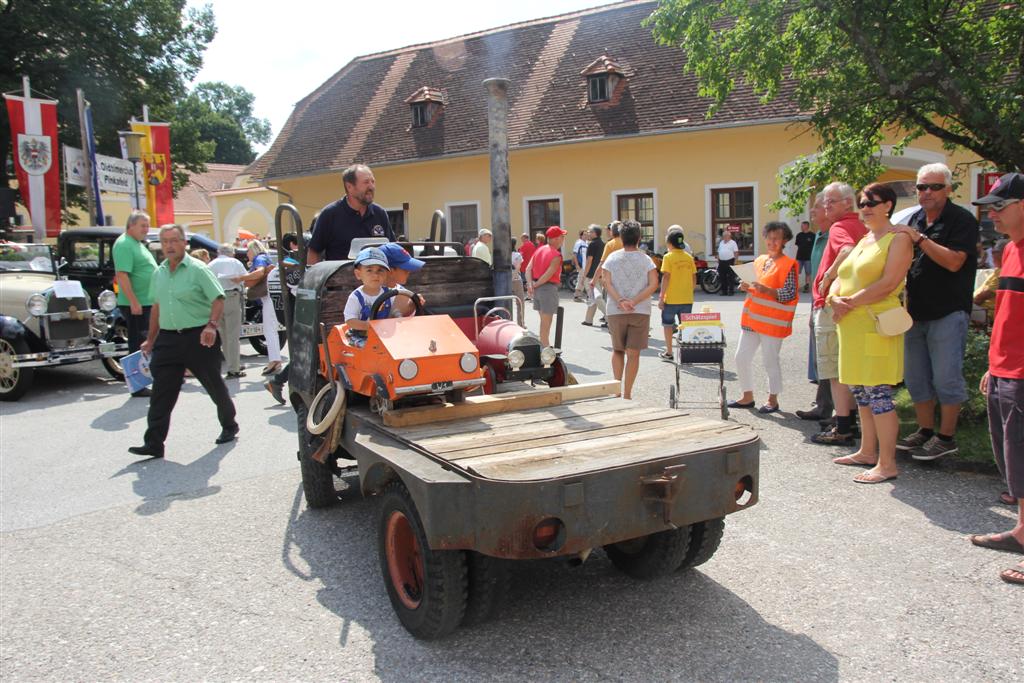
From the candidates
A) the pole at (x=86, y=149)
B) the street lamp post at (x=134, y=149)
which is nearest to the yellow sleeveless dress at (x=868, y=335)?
the street lamp post at (x=134, y=149)

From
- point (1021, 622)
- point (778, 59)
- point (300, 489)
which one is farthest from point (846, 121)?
point (300, 489)

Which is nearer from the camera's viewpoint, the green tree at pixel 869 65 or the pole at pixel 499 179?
the pole at pixel 499 179

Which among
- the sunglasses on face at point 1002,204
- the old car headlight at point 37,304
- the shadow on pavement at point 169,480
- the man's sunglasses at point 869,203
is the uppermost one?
the man's sunglasses at point 869,203

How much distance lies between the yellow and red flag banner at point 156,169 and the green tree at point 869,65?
46.2ft

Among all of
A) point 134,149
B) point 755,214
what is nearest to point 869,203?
point 134,149

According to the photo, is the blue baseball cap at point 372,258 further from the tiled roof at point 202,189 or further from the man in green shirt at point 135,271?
the tiled roof at point 202,189

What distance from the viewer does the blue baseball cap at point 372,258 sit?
14.7ft

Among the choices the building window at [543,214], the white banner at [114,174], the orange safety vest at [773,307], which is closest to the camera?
the orange safety vest at [773,307]

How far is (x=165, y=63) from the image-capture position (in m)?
31.6

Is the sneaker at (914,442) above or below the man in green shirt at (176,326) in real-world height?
below

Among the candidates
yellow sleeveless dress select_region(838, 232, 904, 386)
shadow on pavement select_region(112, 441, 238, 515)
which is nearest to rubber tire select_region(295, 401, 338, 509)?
shadow on pavement select_region(112, 441, 238, 515)

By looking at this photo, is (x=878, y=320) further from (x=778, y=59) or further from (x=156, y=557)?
(x=156, y=557)

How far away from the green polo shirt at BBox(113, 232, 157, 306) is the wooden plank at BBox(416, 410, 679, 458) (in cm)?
656

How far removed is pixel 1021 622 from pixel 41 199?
1912cm
